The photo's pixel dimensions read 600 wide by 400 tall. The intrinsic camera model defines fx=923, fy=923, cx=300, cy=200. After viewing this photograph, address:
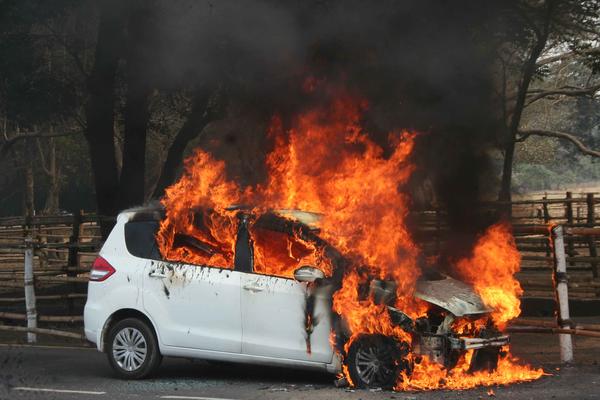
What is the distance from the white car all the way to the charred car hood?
12 mm

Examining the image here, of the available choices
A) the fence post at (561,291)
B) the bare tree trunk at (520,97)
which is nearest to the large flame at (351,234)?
the fence post at (561,291)

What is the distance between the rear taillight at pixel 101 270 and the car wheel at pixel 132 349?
1.49ft

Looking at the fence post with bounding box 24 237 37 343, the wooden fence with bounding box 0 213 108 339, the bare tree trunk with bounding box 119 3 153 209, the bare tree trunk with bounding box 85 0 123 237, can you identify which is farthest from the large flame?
the bare tree trunk with bounding box 85 0 123 237

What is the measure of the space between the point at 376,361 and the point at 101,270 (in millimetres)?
2832

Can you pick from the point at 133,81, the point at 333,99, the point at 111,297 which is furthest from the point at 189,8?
the point at 111,297

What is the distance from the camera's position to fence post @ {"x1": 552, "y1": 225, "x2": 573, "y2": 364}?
8.81m

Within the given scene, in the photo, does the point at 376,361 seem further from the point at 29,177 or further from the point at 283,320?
the point at 29,177

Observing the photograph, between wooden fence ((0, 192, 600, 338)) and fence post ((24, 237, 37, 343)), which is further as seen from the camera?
fence post ((24, 237, 37, 343))

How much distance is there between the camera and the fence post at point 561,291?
881 centimetres

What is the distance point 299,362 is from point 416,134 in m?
3.51

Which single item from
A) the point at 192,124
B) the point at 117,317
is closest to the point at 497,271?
the point at 117,317

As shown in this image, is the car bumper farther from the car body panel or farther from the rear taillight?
the rear taillight

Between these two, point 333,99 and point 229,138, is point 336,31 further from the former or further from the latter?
point 229,138

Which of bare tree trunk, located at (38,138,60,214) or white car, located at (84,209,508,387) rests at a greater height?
bare tree trunk, located at (38,138,60,214)
